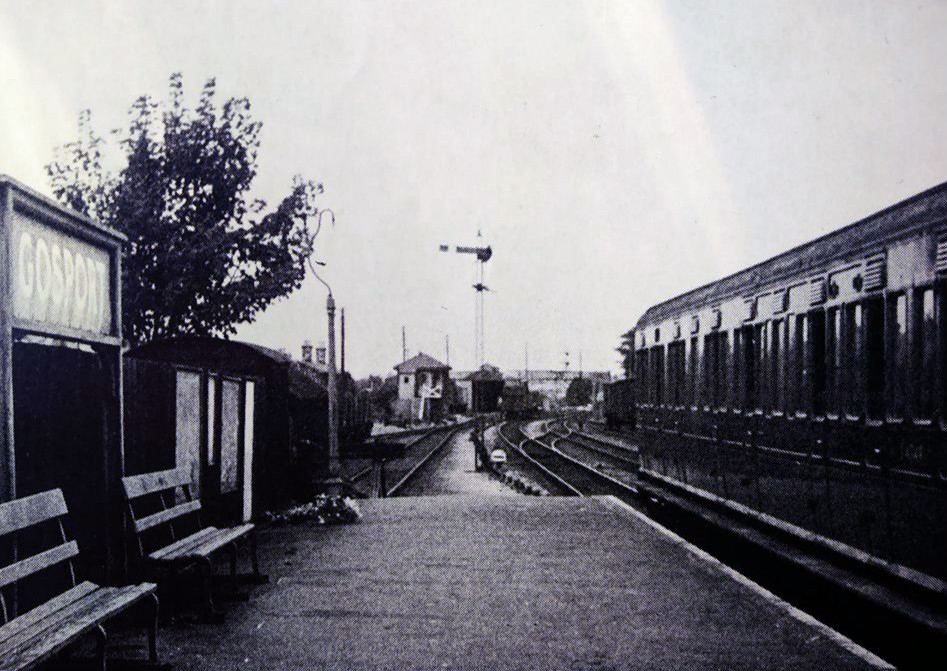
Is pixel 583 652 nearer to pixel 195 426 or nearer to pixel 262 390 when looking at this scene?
pixel 195 426

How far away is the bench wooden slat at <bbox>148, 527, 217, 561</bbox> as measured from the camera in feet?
Answer: 18.5

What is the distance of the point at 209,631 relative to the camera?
5.54 m

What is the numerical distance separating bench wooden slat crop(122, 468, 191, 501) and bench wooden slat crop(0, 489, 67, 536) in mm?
1021

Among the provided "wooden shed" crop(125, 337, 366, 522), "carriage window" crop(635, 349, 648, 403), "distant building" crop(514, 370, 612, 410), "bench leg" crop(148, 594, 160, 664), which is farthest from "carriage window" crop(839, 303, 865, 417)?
"distant building" crop(514, 370, 612, 410)

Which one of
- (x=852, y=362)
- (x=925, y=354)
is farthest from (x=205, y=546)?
(x=852, y=362)

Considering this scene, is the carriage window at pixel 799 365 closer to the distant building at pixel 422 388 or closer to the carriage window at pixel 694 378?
the carriage window at pixel 694 378

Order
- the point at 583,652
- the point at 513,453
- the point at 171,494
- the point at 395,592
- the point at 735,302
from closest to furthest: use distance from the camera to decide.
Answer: the point at 583,652
the point at 395,592
the point at 171,494
the point at 735,302
the point at 513,453

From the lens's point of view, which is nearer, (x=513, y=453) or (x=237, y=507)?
(x=237, y=507)

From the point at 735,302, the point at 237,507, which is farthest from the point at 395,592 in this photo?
the point at 735,302

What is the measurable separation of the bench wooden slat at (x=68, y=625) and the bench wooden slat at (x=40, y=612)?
0.12 feet

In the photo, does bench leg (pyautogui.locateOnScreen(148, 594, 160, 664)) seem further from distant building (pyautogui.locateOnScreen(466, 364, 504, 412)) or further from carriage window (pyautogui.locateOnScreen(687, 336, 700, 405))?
distant building (pyautogui.locateOnScreen(466, 364, 504, 412))

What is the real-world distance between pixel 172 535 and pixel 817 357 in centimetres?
572

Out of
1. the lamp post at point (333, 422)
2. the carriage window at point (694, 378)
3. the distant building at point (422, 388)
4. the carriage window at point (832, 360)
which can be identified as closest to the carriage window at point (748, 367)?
the carriage window at point (694, 378)

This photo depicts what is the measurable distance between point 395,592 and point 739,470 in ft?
15.4
